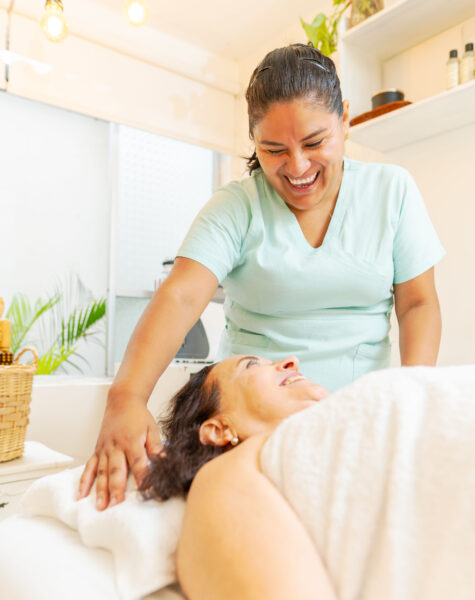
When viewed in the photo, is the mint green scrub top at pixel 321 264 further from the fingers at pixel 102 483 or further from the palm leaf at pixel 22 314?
the palm leaf at pixel 22 314

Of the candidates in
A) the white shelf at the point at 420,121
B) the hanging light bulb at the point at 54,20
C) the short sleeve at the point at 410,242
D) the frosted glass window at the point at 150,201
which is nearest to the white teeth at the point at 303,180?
the short sleeve at the point at 410,242

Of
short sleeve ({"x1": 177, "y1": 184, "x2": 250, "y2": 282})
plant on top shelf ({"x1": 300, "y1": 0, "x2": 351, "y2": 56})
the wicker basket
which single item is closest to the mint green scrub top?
short sleeve ({"x1": 177, "y1": 184, "x2": 250, "y2": 282})

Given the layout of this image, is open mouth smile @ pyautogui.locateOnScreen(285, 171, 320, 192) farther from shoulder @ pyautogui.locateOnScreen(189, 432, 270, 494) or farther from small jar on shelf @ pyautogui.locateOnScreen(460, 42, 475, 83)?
small jar on shelf @ pyautogui.locateOnScreen(460, 42, 475, 83)

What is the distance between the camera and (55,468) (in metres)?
1.72

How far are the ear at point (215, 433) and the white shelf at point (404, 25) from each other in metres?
1.98

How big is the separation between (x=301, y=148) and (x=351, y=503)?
2.63ft

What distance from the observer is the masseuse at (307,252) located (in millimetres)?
1184

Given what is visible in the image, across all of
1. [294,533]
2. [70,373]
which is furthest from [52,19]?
[294,533]

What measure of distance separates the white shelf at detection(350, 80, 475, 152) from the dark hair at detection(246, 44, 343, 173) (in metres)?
1.00

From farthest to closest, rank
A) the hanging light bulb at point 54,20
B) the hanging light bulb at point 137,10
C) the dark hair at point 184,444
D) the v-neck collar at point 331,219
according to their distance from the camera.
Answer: the hanging light bulb at point 137,10, the hanging light bulb at point 54,20, the v-neck collar at point 331,219, the dark hair at point 184,444

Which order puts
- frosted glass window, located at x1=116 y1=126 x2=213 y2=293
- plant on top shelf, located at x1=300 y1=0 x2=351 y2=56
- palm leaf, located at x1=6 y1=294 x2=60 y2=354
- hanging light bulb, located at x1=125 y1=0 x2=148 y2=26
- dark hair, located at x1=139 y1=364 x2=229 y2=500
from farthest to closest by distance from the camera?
frosted glass window, located at x1=116 y1=126 x2=213 y2=293
palm leaf, located at x1=6 y1=294 x2=60 y2=354
plant on top shelf, located at x1=300 y1=0 x2=351 y2=56
hanging light bulb, located at x1=125 y1=0 x2=148 y2=26
dark hair, located at x1=139 y1=364 x2=229 y2=500

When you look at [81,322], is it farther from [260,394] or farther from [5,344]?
[260,394]

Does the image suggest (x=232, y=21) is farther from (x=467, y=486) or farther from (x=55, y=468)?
(x=467, y=486)

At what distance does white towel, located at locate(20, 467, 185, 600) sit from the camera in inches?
26.5
